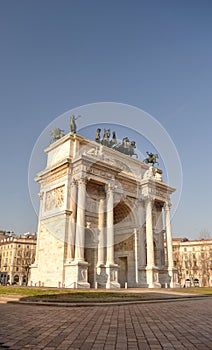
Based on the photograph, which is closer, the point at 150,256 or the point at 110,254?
the point at 110,254

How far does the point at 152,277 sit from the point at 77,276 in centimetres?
1069

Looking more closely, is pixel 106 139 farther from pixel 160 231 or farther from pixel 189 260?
pixel 189 260

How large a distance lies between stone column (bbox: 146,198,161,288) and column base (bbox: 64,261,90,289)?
970cm

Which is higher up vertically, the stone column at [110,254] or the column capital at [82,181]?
the column capital at [82,181]

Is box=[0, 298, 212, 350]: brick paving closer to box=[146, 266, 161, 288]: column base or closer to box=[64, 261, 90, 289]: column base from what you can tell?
box=[64, 261, 90, 289]: column base

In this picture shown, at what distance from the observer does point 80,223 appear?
26672 millimetres

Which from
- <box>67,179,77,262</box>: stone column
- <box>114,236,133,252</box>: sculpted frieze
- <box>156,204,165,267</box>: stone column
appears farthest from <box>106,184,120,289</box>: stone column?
<box>156,204,165,267</box>: stone column

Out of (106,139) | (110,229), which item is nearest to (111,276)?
(110,229)

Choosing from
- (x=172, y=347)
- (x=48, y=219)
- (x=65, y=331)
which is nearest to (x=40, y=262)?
(x=48, y=219)

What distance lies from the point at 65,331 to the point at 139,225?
29.9m

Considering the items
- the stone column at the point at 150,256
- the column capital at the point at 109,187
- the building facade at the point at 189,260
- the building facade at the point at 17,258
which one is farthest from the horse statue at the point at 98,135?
the building facade at the point at 17,258

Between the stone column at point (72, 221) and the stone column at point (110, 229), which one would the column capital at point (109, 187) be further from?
the stone column at point (72, 221)

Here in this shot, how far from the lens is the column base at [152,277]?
103 feet

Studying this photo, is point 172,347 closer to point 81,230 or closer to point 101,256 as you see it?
point 81,230
